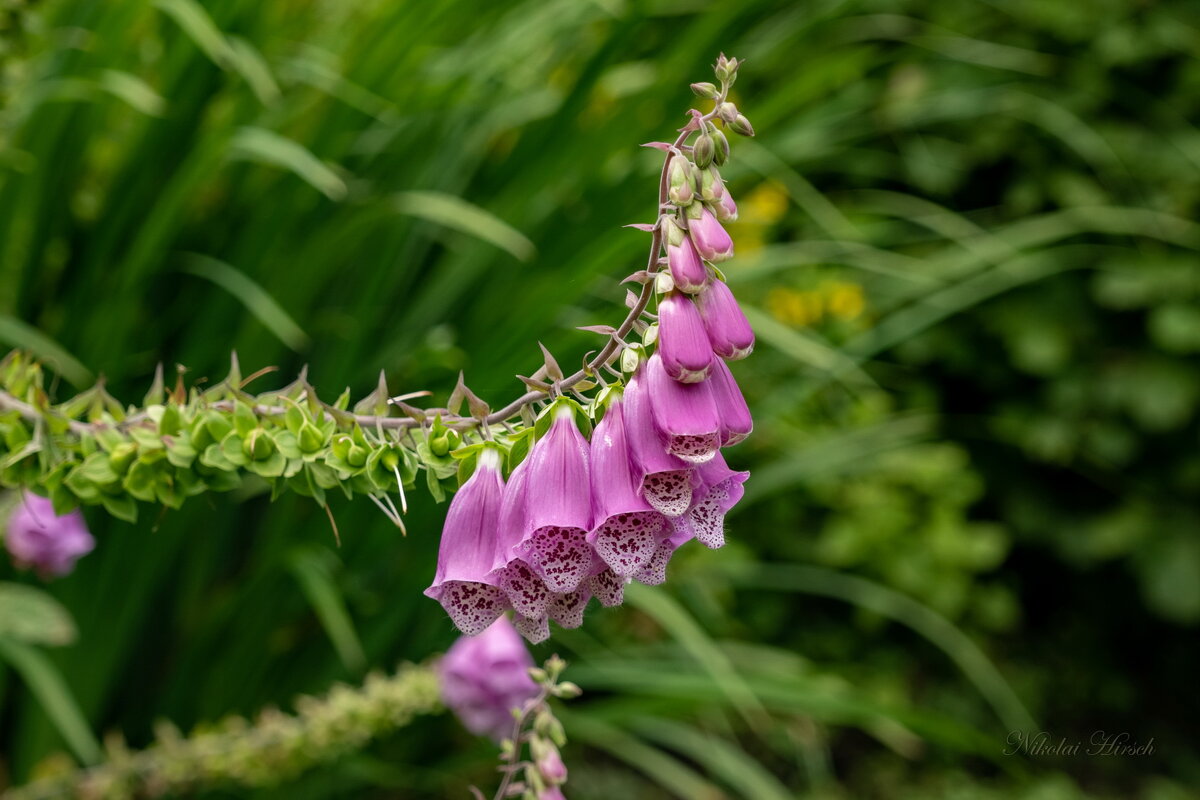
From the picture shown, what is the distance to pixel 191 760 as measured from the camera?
2.78 ft

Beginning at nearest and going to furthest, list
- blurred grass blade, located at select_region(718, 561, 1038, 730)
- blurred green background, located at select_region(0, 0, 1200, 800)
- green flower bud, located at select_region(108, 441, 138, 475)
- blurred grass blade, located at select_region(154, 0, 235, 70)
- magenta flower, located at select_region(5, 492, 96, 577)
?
green flower bud, located at select_region(108, 441, 138, 475), magenta flower, located at select_region(5, 492, 96, 577), blurred grass blade, located at select_region(154, 0, 235, 70), blurred green background, located at select_region(0, 0, 1200, 800), blurred grass blade, located at select_region(718, 561, 1038, 730)

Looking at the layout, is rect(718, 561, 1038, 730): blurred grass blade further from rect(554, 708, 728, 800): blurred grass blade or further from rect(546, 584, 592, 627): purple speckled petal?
rect(546, 584, 592, 627): purple speckled petal

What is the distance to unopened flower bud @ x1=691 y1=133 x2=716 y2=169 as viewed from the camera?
379mm

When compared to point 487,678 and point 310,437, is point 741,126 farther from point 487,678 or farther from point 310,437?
point 487,678

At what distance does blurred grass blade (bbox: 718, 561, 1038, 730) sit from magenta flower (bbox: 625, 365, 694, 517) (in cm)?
111

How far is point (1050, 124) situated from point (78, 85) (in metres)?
1.54

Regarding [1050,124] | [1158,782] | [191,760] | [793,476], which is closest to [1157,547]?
[1158,782]

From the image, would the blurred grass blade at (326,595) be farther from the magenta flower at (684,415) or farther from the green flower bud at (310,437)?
the magenta flower at (684,415)

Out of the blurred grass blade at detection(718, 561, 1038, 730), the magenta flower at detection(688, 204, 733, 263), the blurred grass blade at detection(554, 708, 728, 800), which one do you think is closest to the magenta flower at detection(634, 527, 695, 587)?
the magenta flower at detection(688, 204, 733, 263)

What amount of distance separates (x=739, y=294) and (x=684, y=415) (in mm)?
1302

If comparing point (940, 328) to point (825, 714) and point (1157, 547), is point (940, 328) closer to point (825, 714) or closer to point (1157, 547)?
point (1157, 547)

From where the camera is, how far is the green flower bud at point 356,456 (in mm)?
450

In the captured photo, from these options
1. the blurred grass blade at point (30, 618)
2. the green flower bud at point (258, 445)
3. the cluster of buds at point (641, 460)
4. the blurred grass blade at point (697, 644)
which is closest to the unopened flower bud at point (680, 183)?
the cluster of buds at point (641, 460)

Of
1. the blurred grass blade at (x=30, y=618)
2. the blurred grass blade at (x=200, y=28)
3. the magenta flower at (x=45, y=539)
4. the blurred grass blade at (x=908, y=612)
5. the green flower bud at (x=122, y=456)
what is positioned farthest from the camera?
the blurred grass blade at (x=908, y=612)
